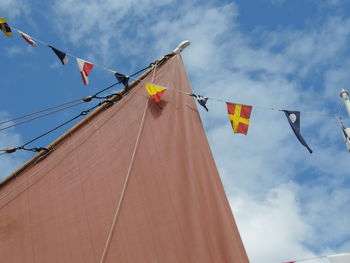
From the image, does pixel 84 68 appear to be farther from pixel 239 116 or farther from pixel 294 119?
pixel 294 119

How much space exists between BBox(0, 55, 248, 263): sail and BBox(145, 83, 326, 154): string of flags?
174 mm

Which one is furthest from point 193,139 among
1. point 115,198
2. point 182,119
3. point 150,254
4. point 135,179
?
point 150,254

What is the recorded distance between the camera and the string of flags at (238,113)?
25.1 ft

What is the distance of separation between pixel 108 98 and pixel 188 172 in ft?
8.82

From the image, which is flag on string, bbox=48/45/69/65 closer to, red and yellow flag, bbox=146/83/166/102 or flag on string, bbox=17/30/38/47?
flag on string, bbox=17/30/38/47

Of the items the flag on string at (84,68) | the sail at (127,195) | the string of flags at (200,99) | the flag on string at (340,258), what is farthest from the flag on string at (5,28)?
the flag on string at (340,258)

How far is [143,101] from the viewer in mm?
8180

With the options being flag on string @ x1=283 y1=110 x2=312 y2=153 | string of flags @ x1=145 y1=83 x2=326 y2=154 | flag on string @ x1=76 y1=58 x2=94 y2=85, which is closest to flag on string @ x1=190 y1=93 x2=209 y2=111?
string of flags @ x1=145 y1=83 x2=326 y2=154

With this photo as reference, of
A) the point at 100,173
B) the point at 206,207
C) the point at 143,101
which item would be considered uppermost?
the point at 143,101

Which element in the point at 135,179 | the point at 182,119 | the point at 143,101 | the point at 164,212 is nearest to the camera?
the point at 164,212

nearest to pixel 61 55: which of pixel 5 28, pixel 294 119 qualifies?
pixel 5 28

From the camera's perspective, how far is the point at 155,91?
7.96 meters

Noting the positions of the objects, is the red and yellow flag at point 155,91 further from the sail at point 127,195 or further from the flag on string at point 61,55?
the flag on string at point 61,55

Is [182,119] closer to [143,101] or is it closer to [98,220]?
[143,101]
